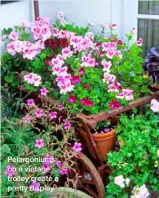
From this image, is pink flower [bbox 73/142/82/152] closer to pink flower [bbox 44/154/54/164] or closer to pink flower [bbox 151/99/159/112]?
pink flower [bbox 44/154/54/164]

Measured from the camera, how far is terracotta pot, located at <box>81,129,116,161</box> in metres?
2.50

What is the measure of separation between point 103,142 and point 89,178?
25 cm

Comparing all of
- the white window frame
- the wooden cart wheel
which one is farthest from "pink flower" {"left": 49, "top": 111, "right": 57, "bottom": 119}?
the white window frame

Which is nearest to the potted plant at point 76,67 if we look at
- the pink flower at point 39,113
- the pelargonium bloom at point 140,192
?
the pink flower at point 39,113

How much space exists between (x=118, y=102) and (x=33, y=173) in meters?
0.71

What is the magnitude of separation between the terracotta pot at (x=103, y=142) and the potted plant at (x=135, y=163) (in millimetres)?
82

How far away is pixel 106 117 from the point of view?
244 centimetres

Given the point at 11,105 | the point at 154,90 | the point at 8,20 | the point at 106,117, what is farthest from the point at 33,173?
the point at 8,20

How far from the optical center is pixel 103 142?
2.54 meters

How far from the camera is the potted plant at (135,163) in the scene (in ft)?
7.72

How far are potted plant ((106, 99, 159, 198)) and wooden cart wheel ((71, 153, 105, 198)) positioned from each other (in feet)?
0.19

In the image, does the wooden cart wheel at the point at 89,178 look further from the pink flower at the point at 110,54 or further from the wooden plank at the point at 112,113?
the pink flower at the point at 110,54

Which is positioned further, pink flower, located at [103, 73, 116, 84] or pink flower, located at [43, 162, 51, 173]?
pink flower, located at [103, 73, 116, 84]

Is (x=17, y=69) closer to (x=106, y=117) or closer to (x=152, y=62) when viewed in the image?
(x=106, y=117)
